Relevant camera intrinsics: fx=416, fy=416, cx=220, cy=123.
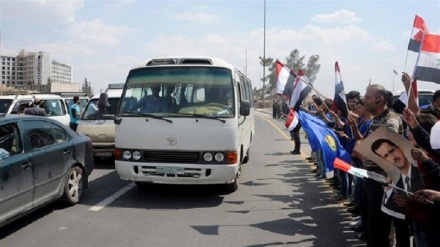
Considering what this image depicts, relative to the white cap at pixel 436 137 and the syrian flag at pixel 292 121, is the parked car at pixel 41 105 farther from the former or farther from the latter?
the white cap at pixel 436 137

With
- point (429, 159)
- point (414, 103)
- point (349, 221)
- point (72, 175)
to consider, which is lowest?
point (349, 221)

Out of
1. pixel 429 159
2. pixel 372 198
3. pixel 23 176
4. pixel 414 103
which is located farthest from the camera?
pixel 23 176

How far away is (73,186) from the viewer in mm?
6691

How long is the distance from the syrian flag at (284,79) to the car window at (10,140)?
18.4ft

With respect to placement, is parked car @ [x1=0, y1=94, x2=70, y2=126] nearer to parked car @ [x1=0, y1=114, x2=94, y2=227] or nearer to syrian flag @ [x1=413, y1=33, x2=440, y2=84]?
parked car @ [x1=0, y1=114, x2=94, y2=227]

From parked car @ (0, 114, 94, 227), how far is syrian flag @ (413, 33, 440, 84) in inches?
186

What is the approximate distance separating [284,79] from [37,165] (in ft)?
18.9

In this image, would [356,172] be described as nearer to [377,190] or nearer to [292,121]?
[377,190]

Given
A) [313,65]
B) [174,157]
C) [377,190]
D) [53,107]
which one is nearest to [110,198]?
[174,157]

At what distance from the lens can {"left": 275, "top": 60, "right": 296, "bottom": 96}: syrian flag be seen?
9180 millimetres

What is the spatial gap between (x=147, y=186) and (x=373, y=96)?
16.4ft

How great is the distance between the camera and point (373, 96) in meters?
4.32

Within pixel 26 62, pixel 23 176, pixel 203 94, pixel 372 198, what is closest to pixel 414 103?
pixel 372 198

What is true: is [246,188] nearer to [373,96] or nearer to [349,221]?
[349,221]
